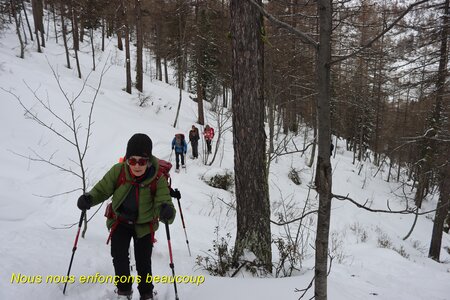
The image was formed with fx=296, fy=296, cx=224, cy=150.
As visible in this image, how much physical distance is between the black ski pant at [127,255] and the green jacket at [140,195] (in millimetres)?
100

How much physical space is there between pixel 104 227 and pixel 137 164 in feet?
10.2

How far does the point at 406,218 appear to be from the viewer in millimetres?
18266

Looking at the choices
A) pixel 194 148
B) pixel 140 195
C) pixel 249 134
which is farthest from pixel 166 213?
pixel 194 148

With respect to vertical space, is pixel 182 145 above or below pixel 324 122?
below

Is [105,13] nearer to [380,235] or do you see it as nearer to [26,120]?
[26,120]

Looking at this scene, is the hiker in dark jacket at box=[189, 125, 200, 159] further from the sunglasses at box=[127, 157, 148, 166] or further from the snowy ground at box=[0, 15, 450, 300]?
the sunglasses at box=[127, 157, 148, 166]

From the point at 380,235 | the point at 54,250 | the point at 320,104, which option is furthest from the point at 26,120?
the point at 380,235

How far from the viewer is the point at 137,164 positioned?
116 inches

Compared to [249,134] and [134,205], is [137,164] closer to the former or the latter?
[134,205]

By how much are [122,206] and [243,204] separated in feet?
5.50

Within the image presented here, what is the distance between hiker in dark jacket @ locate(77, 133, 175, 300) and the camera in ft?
9.69

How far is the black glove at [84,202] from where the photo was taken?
9.33ft

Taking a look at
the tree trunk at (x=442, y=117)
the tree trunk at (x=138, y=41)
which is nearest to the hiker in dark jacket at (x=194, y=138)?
the tree trunk at (x=138, y=41)

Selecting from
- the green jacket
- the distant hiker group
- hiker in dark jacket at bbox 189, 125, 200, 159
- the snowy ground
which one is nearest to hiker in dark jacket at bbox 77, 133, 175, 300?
the green jacket
